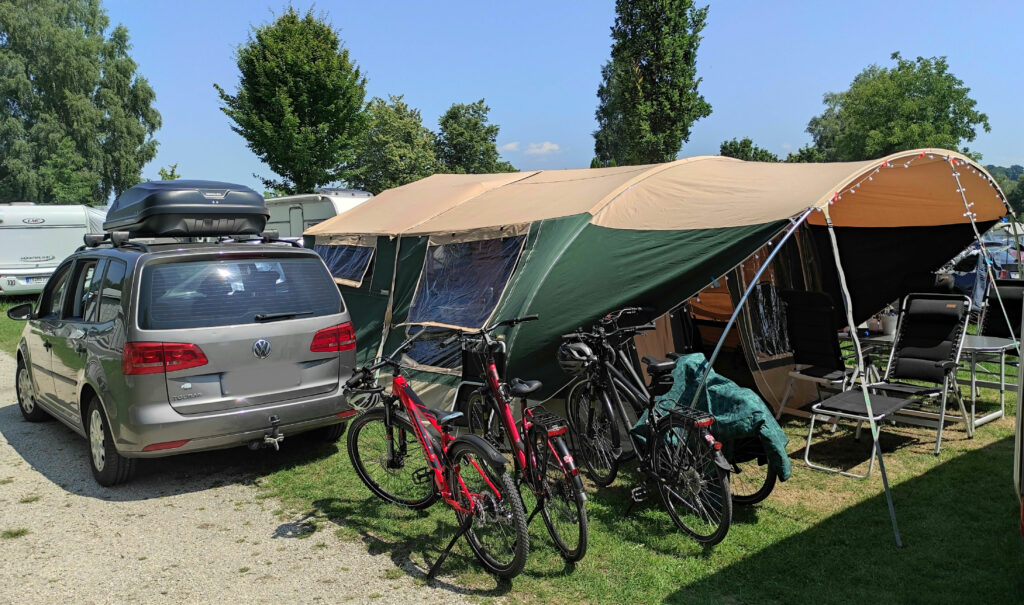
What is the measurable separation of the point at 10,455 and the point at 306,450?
2.35 meters

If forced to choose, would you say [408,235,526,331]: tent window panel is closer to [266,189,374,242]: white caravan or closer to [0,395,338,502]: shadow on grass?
[0,395,338,502]: shadow on grass

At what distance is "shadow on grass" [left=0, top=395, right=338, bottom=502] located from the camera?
16.1 ft

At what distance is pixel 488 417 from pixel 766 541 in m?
1.74

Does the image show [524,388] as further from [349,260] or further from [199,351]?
[349,260]

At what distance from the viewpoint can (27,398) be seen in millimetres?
6672

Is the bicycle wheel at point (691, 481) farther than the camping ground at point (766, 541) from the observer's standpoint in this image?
Yes

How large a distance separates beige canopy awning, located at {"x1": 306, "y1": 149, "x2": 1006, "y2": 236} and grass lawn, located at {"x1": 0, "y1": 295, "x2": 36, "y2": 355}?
6149 millimetres

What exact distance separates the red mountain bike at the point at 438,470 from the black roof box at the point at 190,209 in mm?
2607

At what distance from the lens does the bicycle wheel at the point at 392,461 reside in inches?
167

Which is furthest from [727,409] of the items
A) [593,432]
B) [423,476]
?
[423,476]

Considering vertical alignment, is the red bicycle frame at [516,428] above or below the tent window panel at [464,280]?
below

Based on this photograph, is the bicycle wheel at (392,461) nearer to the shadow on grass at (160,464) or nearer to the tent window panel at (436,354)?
the shadow on grass at (160,464)

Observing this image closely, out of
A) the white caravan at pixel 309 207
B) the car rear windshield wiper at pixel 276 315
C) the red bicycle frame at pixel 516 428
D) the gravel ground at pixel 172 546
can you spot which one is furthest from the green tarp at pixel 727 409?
the white caravan at pixel 309 207

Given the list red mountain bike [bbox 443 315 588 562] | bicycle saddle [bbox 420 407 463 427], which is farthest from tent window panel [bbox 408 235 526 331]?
red mountain bike [bbox 443 315 588 562]
